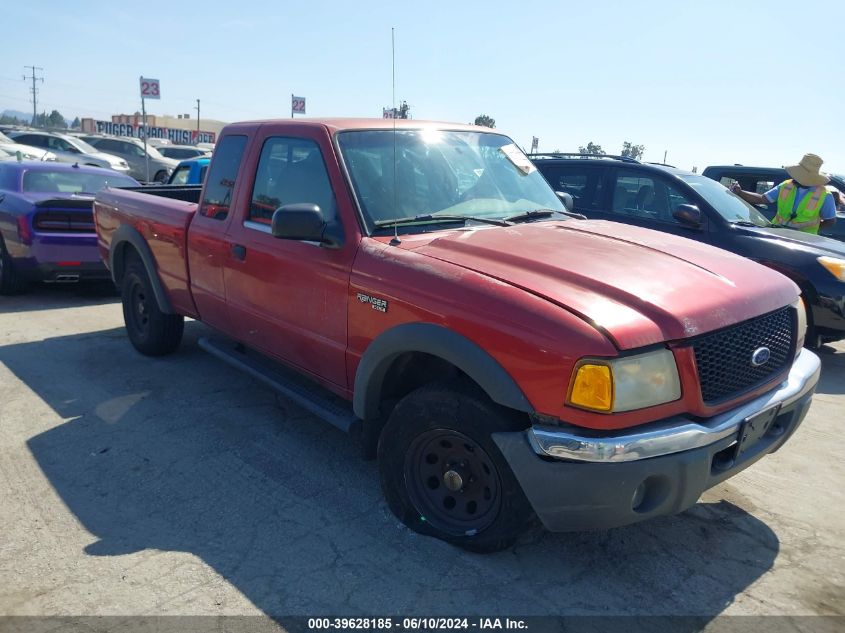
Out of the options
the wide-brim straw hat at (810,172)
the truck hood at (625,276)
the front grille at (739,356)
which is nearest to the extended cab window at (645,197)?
the wide-brim straw hat at (810,172)

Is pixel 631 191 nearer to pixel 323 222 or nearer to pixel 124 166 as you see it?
pixel 323 222

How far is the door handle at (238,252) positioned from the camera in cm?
418

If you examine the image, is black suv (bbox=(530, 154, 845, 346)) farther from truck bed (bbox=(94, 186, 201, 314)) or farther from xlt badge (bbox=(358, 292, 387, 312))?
truck bed (bbox=(94, 186, 201, 314))

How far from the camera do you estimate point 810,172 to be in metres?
7.66

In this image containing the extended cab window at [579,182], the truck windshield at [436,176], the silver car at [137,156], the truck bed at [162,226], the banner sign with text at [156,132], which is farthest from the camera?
the banner sign with text at [156,132]

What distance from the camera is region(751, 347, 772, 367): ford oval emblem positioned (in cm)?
291

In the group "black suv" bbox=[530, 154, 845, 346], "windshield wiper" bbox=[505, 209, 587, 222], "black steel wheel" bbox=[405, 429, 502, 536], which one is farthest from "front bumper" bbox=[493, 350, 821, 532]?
"black suv" bbox=[530, 154, 845, 346]

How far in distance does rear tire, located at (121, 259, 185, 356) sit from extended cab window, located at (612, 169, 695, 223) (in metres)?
4.67

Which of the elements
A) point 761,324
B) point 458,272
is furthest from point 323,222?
point 761,324

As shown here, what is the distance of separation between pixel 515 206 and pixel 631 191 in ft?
11.6

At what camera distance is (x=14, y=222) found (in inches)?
295

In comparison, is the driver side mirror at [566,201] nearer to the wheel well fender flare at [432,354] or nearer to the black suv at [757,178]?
the wheel well fender flare at [432,354]

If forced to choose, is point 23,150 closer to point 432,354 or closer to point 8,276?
point 8,276

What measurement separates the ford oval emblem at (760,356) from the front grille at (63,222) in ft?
23.8
